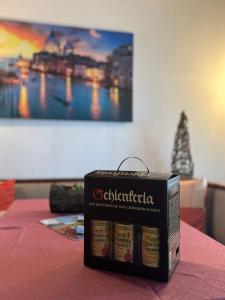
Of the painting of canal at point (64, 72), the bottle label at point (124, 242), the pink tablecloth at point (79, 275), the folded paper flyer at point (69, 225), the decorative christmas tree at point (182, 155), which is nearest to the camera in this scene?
the pink tablecloth at point (79, 275)

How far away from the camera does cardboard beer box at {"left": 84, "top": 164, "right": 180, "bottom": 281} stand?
764 mm

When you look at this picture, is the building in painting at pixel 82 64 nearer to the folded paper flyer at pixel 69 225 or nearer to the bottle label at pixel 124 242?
the folded paper flyer at pixel 69 225

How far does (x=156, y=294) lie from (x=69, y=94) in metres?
1.99

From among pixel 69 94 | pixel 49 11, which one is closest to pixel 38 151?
pixel 69 94

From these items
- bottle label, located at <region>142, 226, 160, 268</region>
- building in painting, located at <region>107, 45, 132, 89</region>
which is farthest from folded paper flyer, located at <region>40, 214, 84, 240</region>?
building in painting, located at <region>107, 45, 132, 89</region>

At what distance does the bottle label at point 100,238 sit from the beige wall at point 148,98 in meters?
1.71

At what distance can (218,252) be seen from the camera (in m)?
0.95

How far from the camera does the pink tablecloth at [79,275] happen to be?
0.69 meters

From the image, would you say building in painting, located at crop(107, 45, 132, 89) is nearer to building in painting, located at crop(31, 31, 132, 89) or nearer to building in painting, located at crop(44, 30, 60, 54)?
building in painting, located at crop(31, 31, 132, 89)

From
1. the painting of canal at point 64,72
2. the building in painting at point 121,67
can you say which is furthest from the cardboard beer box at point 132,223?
the building in painting at point 121,67

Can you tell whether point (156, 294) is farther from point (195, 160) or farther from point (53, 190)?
point (195, 160)

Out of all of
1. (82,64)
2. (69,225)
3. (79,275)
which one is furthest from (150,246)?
(82,64)

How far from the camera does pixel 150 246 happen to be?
0.77 m

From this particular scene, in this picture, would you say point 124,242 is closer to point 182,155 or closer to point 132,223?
point 132,223
